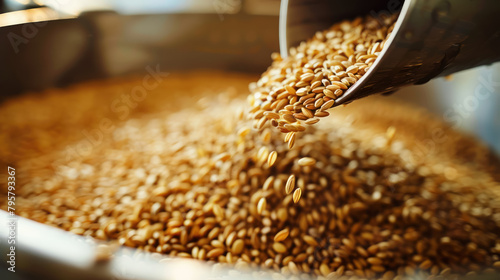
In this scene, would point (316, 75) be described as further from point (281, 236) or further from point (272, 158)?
point (281, 236)

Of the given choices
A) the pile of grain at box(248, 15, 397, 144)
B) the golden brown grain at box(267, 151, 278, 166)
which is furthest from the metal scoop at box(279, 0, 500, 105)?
the golden brown grain at box(267, 151, 278, 166)

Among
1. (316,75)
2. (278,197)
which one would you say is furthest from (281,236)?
(316,75)

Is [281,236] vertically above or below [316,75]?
below

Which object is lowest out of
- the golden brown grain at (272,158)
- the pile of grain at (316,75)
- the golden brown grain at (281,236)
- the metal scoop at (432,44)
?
the golden brown grain at (281,236)

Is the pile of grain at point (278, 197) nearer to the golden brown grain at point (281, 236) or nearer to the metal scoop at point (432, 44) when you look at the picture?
the golden brown grain at point (281, 236)

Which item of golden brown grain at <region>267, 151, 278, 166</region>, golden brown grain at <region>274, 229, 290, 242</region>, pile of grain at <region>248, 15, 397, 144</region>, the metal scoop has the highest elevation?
pile of grain at <region>248, 15, 397, 144</region>

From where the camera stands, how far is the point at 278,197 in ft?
2.81

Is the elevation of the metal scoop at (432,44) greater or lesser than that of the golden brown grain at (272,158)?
greater

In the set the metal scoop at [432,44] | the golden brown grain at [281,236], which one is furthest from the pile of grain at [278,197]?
the metal scoop at [432,44]

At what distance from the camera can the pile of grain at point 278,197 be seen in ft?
2.59

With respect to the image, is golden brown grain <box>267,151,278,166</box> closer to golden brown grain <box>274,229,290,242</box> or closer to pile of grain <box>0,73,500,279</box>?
pile of grain <box>0,73,500,279</box>

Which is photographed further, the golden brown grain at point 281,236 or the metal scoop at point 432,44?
the golden brown grain at point 281,236

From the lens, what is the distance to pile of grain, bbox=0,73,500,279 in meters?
0.79

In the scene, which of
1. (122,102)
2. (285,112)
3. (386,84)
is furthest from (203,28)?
(386,84)
